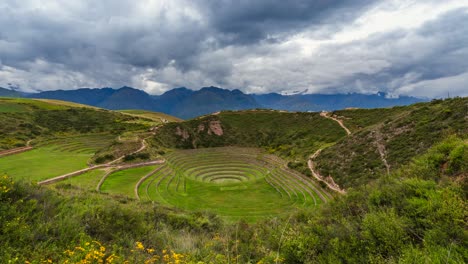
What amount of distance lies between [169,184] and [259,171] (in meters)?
18.9

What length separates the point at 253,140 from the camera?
70312mm

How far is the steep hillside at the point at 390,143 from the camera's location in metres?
26.8

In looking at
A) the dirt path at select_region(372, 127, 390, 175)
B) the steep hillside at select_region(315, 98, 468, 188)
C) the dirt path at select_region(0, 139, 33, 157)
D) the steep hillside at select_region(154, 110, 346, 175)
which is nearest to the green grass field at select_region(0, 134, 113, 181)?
the dirt path at select_region(0, 139, 33, 157)

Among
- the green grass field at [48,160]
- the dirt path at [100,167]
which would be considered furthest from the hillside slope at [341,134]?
the green grass field at [48,160]

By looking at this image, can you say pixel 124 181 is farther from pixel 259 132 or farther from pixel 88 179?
pixel 259 132

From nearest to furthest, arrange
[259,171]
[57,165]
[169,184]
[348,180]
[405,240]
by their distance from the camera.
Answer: [405,240], [348,180], [169,184], [57,165], [259,171]

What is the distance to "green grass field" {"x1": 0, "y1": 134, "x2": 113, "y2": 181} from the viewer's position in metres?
33.4

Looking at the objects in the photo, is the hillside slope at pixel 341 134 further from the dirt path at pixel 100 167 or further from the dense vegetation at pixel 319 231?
the dense vegetation at pixel 319 231

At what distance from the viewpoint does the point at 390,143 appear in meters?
31.6

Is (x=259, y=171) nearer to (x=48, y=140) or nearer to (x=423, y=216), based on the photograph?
(x=423, y=216)

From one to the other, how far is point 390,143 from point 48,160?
62464mm

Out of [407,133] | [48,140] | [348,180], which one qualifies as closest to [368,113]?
[407,133]

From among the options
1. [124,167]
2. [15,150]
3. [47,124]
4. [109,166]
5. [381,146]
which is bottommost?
[124,167]

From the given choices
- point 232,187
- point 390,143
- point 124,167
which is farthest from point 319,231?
point 124,167
